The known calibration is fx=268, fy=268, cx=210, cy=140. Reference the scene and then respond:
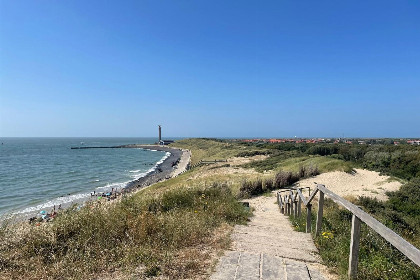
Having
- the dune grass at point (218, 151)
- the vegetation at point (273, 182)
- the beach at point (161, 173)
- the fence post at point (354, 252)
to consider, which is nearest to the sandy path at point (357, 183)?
the vegetation at point (273, 182)

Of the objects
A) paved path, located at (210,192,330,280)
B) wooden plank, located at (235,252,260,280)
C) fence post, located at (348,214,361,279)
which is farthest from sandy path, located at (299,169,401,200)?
wooden plank, located at (235,252,260,280)

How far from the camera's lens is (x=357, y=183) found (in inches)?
831

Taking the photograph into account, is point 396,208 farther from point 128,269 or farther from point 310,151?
point 310,151

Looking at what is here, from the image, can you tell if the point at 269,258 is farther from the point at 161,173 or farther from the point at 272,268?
the point at 161,173

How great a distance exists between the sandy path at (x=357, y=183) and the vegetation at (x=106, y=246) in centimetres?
1512

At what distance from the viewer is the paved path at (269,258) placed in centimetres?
374

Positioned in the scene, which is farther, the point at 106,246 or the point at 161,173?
the point at 161,173

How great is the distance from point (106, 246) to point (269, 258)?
2.70 meters

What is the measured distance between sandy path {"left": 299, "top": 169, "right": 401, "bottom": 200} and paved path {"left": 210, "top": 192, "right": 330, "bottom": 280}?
44.5ft

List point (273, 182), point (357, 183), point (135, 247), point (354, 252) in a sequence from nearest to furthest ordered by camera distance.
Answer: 1. point (354, 252)
2. point (135, 247)
3. point (273, 182)
4. point (357, 183)

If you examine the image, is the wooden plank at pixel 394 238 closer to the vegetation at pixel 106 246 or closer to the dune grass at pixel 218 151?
the vegetation at pixel 106 246

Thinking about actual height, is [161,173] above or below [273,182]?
below

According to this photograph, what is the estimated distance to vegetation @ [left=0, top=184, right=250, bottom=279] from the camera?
3.80m

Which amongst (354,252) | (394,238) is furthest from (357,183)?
(394,238)
